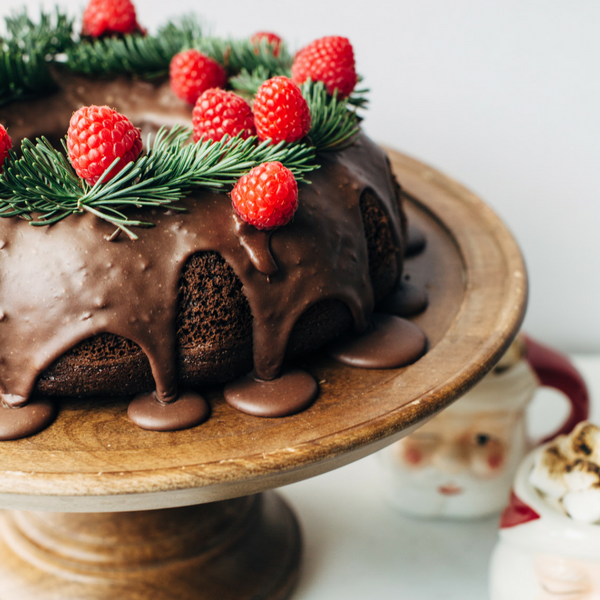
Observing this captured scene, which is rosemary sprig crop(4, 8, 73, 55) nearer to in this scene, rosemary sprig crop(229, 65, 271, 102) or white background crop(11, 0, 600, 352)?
rosemary sprig crop(229, 65, 271, 102)

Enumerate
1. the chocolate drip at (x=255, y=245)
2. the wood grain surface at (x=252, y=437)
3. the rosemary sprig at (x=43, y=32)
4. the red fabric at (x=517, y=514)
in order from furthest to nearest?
the rosemary sprig at (x=43, y=32)
the red fabric at (x=517, y=514)
the chocolate drip at (x=255, y=245)
the wood grain surface at (x=252, y=437)

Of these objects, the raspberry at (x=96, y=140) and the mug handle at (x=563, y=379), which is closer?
the raspberry at (x=96, y=140)

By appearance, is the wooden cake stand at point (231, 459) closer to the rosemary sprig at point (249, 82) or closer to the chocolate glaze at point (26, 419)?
the chocolate glaze at point (26, 419)

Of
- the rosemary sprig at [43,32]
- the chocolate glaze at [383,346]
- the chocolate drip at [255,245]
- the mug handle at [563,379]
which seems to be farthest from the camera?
the mug handle at [563,379]

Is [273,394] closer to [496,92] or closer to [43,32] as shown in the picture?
[43,32]

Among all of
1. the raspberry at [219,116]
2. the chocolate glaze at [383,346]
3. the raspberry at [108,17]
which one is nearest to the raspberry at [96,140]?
the raspberry at [219,116]

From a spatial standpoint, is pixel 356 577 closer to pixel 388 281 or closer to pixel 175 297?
pixel 388 281

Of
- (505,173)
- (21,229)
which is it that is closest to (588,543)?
(21,229)
